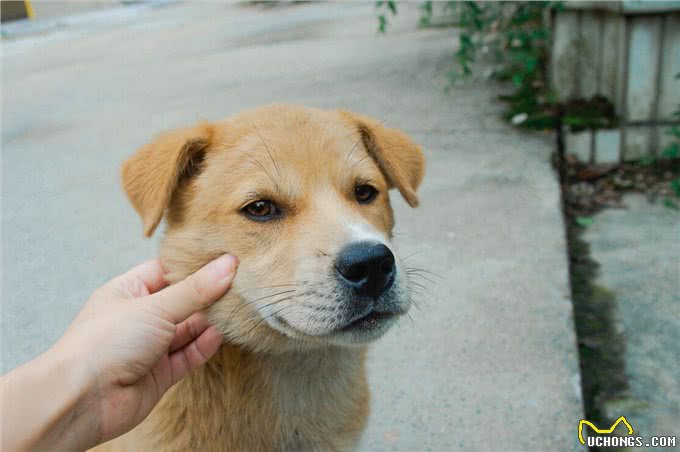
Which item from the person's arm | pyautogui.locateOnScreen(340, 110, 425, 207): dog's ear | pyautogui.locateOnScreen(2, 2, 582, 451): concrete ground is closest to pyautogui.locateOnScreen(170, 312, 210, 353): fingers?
the person's arm

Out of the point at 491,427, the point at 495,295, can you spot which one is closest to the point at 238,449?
the point at 491,427

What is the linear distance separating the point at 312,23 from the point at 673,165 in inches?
362

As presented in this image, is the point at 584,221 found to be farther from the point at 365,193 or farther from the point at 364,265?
the point at 364,265

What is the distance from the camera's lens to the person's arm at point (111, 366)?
205 centimetres

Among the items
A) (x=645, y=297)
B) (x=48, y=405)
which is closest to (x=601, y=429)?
(x=645, y=297)

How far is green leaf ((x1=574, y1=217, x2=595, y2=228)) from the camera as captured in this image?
5.03 m

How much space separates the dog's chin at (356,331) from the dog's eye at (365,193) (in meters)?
0.57

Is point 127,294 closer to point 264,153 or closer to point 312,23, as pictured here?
point 264,153

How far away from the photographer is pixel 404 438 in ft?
10.4

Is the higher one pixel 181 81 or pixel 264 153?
pixel 264 153

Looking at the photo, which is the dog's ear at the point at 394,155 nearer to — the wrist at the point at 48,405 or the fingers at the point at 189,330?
the fingers at the point at 189,330

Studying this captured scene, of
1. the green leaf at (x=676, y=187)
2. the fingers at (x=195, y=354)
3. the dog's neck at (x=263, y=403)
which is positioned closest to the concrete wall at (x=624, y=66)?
the green leaf at (x=676, y=187)

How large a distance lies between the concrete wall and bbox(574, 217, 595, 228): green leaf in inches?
35.9

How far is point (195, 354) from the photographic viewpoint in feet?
8.02
